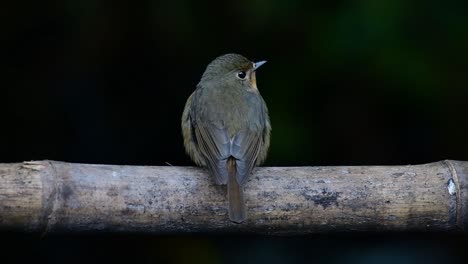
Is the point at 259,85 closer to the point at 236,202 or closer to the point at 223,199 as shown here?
the point at 223,199

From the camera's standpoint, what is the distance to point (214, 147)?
477 cm

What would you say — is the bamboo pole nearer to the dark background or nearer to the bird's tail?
the bird's tail

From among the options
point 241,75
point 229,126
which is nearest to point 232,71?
point 241,75

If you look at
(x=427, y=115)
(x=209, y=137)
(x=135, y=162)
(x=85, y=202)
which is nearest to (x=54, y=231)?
(x=85, y=202)

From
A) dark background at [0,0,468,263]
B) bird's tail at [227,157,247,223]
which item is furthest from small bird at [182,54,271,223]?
dark background at [0,0,468,263]

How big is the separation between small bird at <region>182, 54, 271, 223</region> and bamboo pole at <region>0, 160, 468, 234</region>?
91 millimetres

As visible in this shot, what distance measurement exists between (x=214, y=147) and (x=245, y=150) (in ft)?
0.53

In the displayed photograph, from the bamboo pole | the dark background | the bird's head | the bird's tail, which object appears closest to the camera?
the bamboo pole

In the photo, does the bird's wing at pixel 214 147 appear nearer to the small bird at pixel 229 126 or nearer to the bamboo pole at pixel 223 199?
the small bird at pixel 229 126

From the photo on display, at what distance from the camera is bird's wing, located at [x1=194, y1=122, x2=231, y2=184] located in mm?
4477

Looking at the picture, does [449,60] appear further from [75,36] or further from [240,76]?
[75,36]

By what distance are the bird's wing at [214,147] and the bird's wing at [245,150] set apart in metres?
0.05

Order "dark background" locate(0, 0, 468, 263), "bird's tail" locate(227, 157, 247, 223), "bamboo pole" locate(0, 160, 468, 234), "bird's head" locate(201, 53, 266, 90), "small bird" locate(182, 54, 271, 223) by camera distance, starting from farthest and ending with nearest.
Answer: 1. "dark background" locate(0, 0, 468, 263)
2. "bird's head" locate(201, 53, 266, 90)
3. "small bird" locate(182, 54, 271, 223)
4. "bird's tail" locate(227, 157, 247, 223)
5. "bamboo pole" locate(0, 160, 468, 234)

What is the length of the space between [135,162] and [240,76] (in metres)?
1.69
